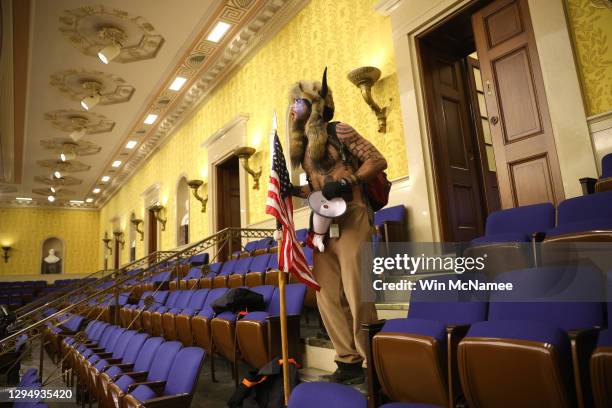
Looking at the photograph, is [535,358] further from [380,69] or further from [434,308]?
[380,69]

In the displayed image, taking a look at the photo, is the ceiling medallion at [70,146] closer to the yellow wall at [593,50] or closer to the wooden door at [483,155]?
the wooden door at [483,155]

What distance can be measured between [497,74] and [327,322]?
263 cm

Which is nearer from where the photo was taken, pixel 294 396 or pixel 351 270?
pixel 294 396

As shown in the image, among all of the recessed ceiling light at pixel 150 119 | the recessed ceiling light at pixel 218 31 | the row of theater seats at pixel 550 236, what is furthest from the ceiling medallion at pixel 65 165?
the row of theater seats at pixel 550 236

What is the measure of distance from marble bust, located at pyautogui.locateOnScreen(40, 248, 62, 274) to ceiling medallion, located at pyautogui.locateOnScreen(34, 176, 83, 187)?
3.30 meters

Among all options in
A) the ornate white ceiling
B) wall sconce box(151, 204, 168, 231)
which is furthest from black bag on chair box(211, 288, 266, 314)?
wall sconce box(151, 204, 168, 231)

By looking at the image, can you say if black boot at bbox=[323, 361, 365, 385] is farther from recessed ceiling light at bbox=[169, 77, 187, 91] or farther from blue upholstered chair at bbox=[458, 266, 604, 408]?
recessed ceiling light at bbox=[169, 77, 187, 91]

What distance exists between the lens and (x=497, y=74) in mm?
3424

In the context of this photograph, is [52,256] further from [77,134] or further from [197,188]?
[197,188]

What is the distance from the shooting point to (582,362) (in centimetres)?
112

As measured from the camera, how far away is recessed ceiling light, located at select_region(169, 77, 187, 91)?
7.37 meters

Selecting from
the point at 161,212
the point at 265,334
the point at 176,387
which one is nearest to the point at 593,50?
the point at 265,334

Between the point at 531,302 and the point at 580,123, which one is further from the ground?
the point at 580,123

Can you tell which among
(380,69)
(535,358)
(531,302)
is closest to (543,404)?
(535,358)
